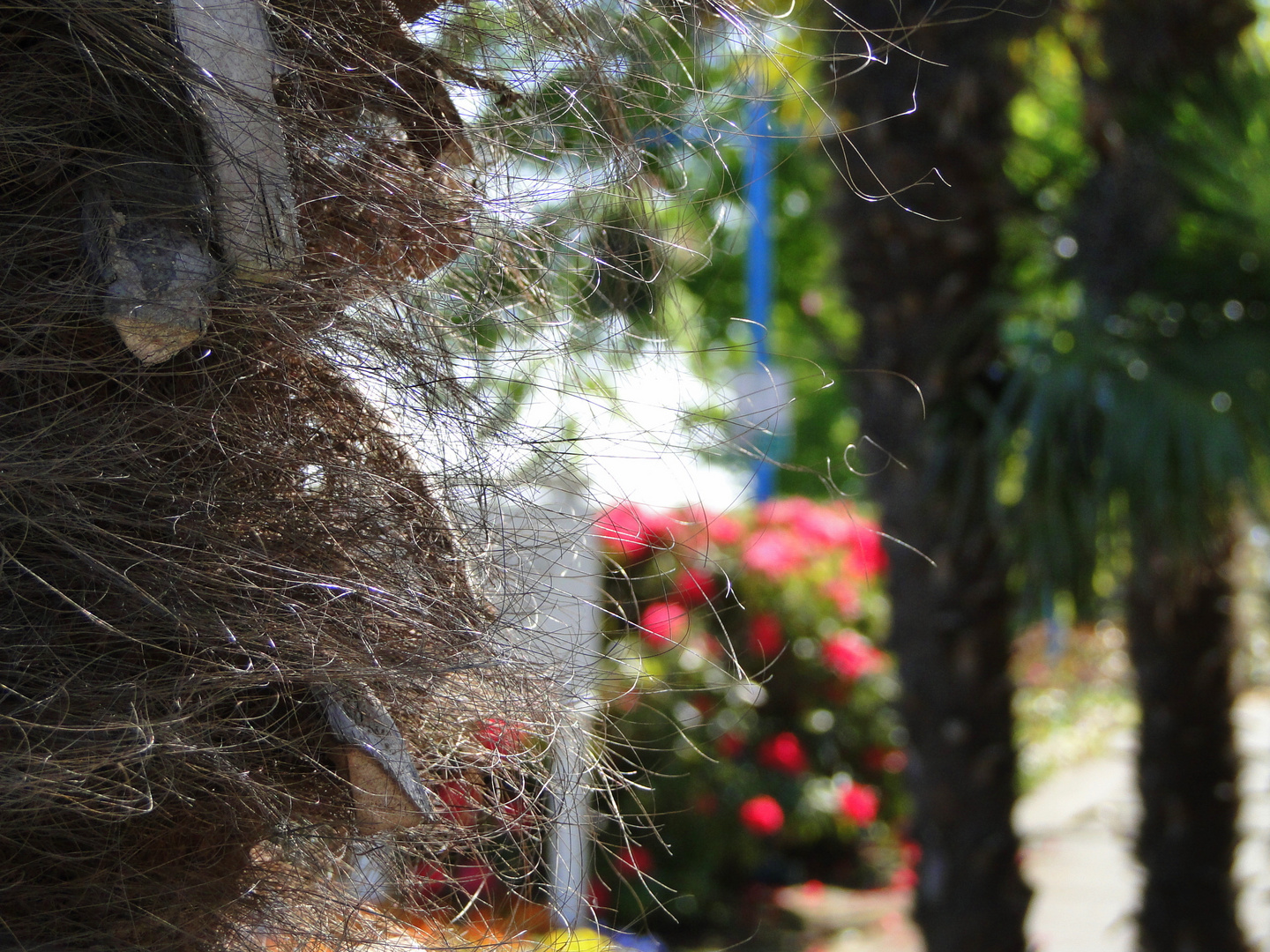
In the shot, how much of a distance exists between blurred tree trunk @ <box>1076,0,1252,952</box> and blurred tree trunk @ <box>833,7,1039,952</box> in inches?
13.9

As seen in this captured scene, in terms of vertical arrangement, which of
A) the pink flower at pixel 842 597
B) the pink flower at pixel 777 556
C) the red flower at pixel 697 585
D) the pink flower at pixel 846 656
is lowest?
the red flower at pixel 697 585

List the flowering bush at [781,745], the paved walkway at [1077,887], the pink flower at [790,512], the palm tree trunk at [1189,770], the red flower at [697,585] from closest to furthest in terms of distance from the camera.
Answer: the red flower at [697,585] → the palm tree trunk at [1189,770] → the paved walkway at [1077,887] → the flowering bush at [781,745] → the pink flower at [790,512]

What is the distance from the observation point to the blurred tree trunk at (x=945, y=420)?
3350 millimetres

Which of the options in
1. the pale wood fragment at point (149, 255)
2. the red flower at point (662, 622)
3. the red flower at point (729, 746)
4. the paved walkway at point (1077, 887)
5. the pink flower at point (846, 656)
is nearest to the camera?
the pale wood fragment at point (149, 255)

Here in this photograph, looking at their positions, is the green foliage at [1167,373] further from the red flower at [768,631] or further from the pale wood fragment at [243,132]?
the red flower at [768,631]

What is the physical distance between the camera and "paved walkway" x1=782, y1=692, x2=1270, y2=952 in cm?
493

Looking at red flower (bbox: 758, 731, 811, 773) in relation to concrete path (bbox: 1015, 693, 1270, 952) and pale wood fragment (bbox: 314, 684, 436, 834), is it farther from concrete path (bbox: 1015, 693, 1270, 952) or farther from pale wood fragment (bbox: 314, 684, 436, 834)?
pale wood fragment (bbox: 314, 684, 436, 834)

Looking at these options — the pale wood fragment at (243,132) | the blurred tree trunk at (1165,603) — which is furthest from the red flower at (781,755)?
the pale wood fragment at (243,132)

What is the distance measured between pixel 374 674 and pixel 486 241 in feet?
1.57

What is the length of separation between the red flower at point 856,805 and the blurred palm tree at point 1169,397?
2681 mm

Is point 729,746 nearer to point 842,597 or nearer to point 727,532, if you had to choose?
point 727,532

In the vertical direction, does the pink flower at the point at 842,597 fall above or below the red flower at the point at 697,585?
above

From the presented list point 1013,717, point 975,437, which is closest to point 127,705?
point 975,437

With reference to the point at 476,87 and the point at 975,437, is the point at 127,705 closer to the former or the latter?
the point at 476,87
